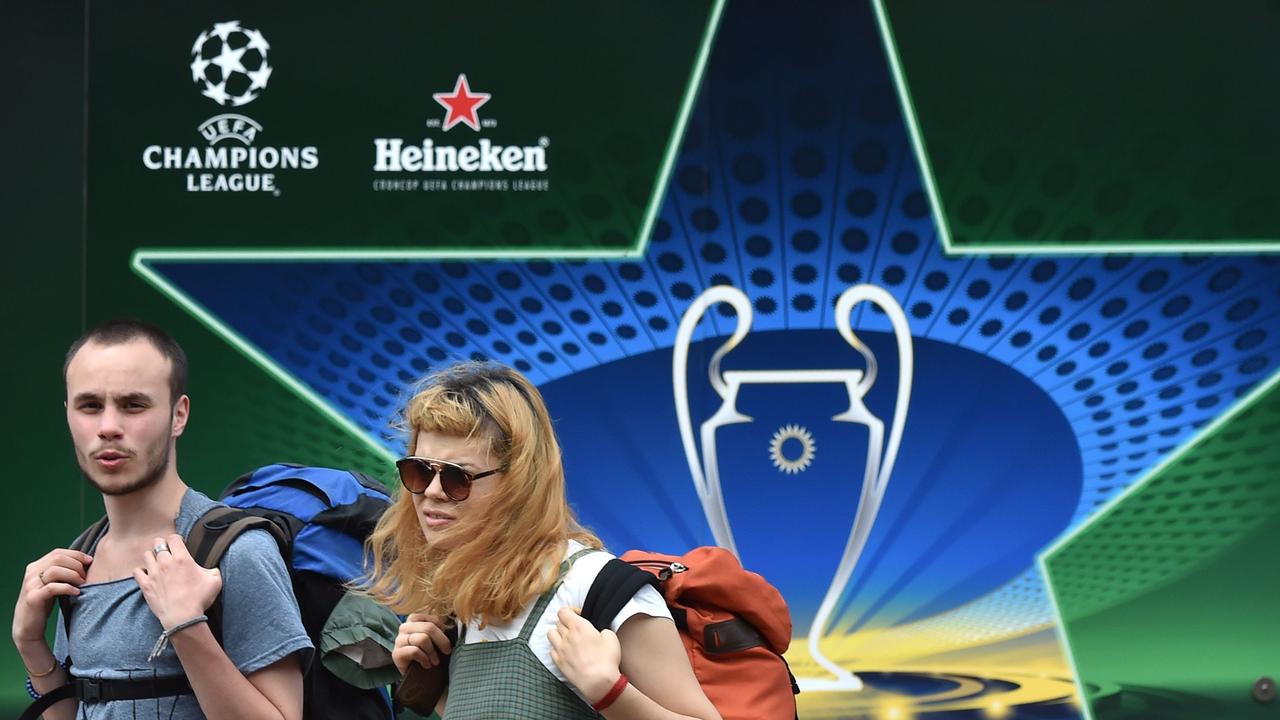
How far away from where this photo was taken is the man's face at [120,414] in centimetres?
262

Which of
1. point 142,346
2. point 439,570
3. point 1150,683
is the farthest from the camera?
point 1150,683

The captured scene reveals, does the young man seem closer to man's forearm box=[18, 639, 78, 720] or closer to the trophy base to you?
man's forearm box=[18, 639, 78, 720]

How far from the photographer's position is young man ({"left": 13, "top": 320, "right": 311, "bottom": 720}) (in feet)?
8.32

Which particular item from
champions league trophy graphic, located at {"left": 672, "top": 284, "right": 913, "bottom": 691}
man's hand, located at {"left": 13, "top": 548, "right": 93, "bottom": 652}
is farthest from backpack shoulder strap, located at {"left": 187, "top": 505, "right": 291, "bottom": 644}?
champions league trophy graphic, located at {"left": 672, "top": 284, "right": 913, "bottom": 691}

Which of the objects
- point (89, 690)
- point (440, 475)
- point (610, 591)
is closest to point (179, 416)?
point (89, 690)

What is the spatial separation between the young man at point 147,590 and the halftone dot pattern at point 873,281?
2.16 m

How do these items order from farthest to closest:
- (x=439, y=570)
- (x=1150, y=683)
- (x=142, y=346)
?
(x=1150, y=683) < (x=142, y=346) < (x=439, y=570)

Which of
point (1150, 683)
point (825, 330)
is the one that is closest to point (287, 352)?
point (825, 330)

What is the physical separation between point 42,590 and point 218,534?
0.32 m

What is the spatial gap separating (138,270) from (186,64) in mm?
679

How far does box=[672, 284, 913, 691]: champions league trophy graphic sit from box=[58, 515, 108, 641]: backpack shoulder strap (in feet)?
7.52

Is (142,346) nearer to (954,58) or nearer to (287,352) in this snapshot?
(287,352)

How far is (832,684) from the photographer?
15.8 ft

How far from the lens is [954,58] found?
4.83 meters
